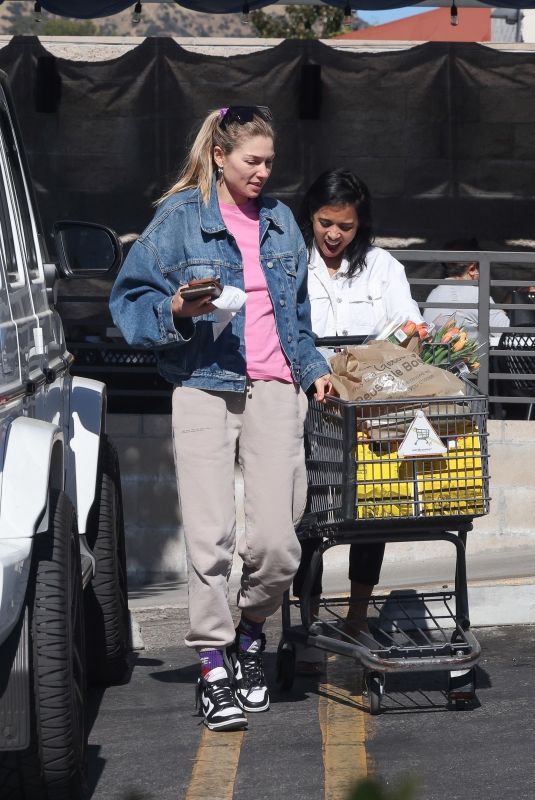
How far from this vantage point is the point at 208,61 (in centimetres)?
1094

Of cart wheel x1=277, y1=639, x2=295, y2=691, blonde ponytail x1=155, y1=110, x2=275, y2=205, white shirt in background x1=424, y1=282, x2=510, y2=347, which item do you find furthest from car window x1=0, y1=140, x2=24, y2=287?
white shirt in background x1=424, y1=282, x2=510, y2=347

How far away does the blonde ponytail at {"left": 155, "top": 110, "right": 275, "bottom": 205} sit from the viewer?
15.6ft

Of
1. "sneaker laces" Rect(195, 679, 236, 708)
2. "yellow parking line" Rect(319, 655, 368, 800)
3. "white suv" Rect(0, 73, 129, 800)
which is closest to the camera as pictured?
"white suv" Rect(0, 73, 129, 800)

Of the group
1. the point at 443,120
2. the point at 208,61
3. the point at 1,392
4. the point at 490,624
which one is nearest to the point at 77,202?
the point at 208,61

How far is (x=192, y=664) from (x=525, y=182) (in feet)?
22.4

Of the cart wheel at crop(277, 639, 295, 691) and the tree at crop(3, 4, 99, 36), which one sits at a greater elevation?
the tree at crop(3, 4, 99, 36)

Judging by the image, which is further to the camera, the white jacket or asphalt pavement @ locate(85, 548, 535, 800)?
the white jacket

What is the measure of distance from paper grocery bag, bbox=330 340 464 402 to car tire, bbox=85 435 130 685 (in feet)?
3.27

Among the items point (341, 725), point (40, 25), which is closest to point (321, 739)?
point (341, 725)

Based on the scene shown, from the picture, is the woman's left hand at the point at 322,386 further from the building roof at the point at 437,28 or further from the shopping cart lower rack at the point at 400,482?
the building roof at the point at 437,28

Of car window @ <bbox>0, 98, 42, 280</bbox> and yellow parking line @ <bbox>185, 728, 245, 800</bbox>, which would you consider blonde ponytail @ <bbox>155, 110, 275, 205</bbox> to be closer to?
car window @ <bbox>0, 98, 42, 280</bbox>

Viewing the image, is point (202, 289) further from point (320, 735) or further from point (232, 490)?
point (320, 735)

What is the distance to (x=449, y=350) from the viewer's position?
17.0 feet

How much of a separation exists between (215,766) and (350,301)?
196 cm
